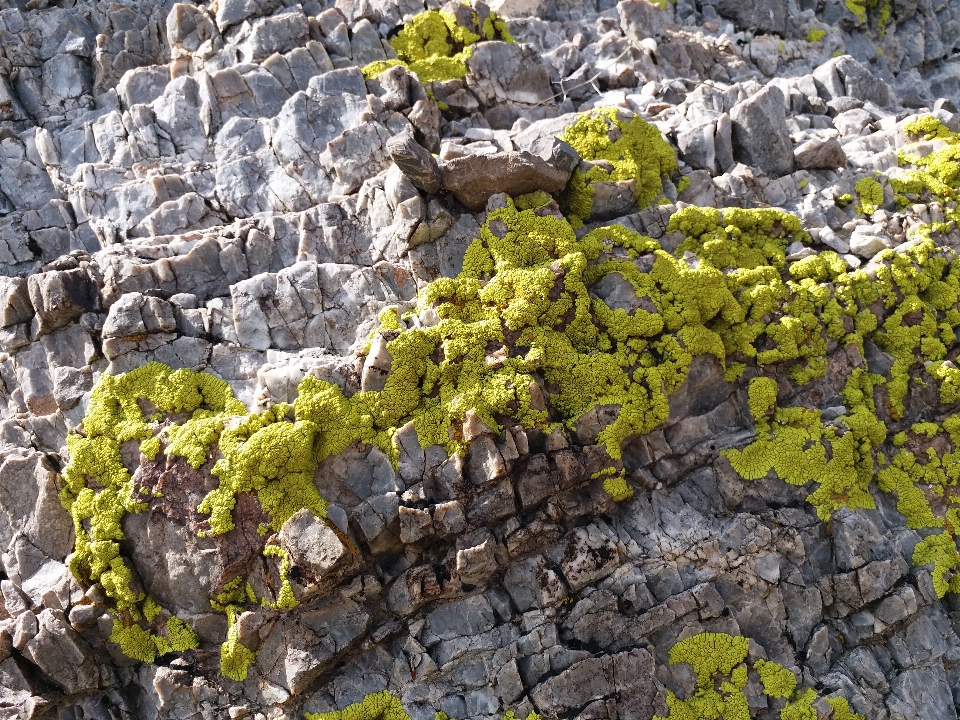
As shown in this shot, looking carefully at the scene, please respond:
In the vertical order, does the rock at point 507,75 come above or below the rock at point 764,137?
above

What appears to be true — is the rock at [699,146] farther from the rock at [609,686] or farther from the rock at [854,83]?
the rock at [609,686]

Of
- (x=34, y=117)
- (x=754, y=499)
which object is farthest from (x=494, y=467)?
(x=34, y=117)

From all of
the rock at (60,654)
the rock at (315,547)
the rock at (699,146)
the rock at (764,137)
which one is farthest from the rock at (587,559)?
the rock at (764,137)

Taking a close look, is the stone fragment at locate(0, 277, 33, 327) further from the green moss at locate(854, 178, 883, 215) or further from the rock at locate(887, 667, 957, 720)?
the green moss at locate(854, 178, 883, 215)

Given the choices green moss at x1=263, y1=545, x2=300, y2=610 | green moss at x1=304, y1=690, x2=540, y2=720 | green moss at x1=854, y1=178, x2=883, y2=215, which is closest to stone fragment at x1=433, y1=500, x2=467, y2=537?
green moss at x1=263, y1=545, x2=300, y2=610

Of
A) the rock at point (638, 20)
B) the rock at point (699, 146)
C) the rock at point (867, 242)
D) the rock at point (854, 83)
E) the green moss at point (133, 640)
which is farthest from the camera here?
the rock at point (638, 20)

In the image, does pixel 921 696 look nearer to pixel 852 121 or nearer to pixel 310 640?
pixel 310 640

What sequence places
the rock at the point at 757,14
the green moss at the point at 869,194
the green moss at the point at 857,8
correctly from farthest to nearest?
the green moss at the point at 857,8 < the rock at the point at 757,14 < the green moss at the point at 869,194
